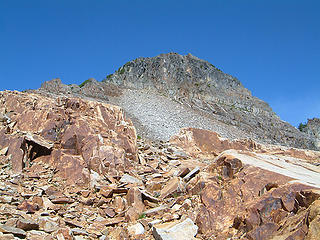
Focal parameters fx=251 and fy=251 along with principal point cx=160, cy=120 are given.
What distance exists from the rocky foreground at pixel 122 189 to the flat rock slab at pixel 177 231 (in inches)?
1.0

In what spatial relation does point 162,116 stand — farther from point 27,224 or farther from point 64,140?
point 27,224

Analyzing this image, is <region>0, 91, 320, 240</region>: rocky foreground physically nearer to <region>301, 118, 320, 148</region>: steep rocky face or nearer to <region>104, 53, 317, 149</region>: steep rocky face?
<region>104, 53, 317, 149</region>: steep rocky face

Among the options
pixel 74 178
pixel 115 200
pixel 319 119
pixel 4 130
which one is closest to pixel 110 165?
pixel 74 178

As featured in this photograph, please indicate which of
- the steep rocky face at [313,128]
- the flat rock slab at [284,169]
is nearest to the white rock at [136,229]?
the flat rock slab at [284,169]

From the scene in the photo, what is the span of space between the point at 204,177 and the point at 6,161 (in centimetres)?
807

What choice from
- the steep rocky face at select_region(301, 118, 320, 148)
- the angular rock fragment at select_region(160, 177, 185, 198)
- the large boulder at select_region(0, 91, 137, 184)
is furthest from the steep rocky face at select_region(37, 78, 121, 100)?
the steep rocky face at select_region(301, 118, 320, 148)

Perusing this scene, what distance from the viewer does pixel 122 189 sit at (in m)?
9.35

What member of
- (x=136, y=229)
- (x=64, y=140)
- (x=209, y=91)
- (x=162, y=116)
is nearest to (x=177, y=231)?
(x=136, y=229)

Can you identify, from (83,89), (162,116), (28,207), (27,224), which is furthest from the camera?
(83,89)

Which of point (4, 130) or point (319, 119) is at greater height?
point (319, 119)

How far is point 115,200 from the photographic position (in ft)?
29.2

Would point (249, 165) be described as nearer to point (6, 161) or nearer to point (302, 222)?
point (302, 222)

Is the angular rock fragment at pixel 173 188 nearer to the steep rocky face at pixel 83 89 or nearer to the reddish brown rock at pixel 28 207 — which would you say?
the reddish brown rock at pixel 28 207

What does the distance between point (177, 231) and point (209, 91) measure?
51.7 metres
